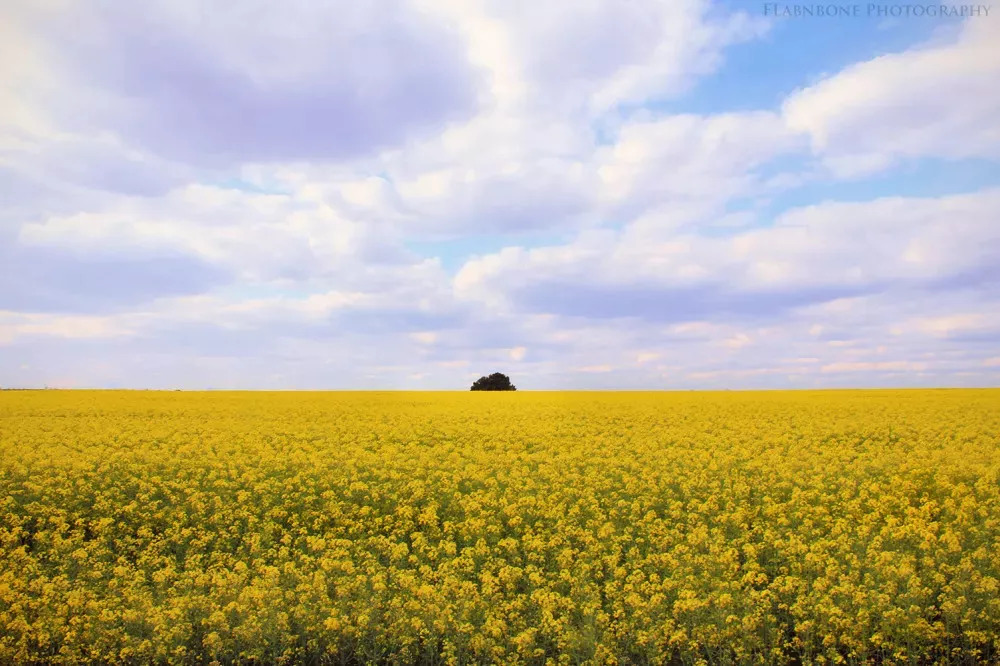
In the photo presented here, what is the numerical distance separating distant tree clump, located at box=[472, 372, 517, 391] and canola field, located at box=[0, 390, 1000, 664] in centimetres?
6380

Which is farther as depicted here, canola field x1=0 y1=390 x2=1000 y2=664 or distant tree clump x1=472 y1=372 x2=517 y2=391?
distant tree clump x1=472 y1=372 x2=517 y2=391

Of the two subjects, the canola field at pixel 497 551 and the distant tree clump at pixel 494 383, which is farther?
the distant tree clump at pixel 494 383

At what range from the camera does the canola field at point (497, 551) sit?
9805 mm

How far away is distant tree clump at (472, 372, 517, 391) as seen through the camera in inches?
3406

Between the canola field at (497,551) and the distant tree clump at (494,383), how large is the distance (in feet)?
209

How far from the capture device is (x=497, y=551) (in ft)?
40.2

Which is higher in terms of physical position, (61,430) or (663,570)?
(61,430)

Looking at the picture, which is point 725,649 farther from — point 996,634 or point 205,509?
point 205,509

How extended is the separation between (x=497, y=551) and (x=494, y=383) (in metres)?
74.9

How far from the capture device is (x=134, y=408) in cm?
3550

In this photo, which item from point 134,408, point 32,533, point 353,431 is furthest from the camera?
point 134,408

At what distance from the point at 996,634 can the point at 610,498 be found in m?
7.16

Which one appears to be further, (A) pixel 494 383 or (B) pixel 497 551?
(A) pixel 494 383

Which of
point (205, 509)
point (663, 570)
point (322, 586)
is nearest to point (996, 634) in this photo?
point (663, 570)
